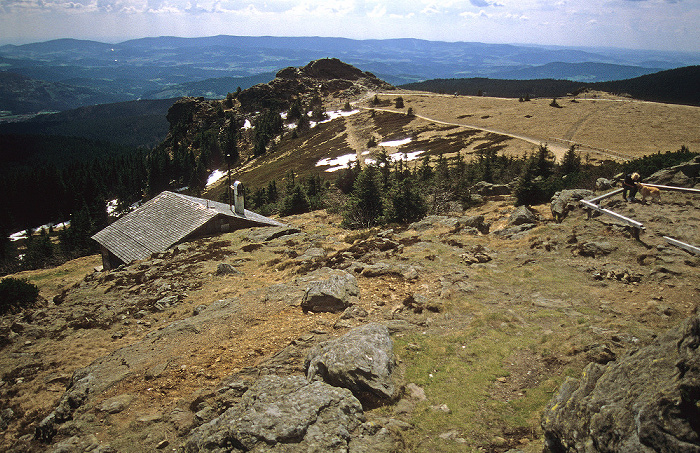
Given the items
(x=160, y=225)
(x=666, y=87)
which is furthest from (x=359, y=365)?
(x=666, y=87)

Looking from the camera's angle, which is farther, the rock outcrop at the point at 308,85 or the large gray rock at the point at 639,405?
the rock outcrop at the point at 308,85

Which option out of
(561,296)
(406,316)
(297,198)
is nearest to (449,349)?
(406,316)

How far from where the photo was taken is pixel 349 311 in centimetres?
1102

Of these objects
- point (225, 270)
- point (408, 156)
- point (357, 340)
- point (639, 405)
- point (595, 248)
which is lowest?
point (225, 270)

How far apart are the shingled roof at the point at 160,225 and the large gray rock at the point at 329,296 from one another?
14015 millimetres

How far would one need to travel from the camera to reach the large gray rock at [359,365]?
7.30m

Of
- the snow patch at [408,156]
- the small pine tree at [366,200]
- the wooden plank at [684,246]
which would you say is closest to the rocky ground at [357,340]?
the wooden plank at [684,246]

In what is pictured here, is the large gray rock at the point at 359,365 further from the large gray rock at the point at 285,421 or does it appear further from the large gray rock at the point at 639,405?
the large gray rock at the point at 639,405

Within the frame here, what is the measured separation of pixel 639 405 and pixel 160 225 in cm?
2578

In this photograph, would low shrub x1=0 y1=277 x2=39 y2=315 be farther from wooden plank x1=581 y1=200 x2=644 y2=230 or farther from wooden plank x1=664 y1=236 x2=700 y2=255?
wooden plank x1=664 y1=236 x2=700 y2=255

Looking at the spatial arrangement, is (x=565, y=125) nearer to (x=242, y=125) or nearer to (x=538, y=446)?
(x=538, y=446)

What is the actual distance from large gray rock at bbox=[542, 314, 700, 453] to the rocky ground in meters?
1.10

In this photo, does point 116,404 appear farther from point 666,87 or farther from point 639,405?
point 666,87

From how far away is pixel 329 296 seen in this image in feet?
37.9
